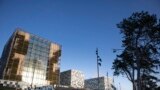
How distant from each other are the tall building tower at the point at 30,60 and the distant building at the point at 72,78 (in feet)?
127

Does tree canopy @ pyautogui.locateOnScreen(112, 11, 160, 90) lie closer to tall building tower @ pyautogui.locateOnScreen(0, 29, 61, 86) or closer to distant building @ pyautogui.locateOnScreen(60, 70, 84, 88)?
tall building tower @ pyautogui.locateOnScreen(0, 29, 61, 86)

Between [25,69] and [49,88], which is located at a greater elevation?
[25,69]

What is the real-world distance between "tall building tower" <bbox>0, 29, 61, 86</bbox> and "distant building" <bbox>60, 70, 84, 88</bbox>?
38.7 metres

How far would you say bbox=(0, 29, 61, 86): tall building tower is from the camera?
3639 inches

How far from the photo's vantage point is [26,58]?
99.9 meters

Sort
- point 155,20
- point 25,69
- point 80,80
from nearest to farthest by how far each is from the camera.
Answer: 1. point 155,20
2. point 25,69
3. point 80,80

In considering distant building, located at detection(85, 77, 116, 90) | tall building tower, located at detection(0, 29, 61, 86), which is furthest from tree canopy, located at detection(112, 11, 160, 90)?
distant building, located at detection(85, 77, 116, 90)

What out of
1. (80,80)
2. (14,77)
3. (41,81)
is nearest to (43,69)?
(41,81)

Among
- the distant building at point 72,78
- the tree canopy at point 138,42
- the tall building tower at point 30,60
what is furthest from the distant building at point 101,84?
the tree canopy at point 138,42

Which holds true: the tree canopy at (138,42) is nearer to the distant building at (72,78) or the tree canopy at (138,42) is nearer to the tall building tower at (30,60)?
the tall building tower at (30,60)

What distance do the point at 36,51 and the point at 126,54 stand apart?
83.2m

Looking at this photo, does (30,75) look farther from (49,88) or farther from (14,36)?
(49,88)

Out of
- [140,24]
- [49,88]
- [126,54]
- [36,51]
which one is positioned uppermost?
[36,51]

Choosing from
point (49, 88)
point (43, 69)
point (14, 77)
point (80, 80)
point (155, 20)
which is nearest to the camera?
point (155, 20)
